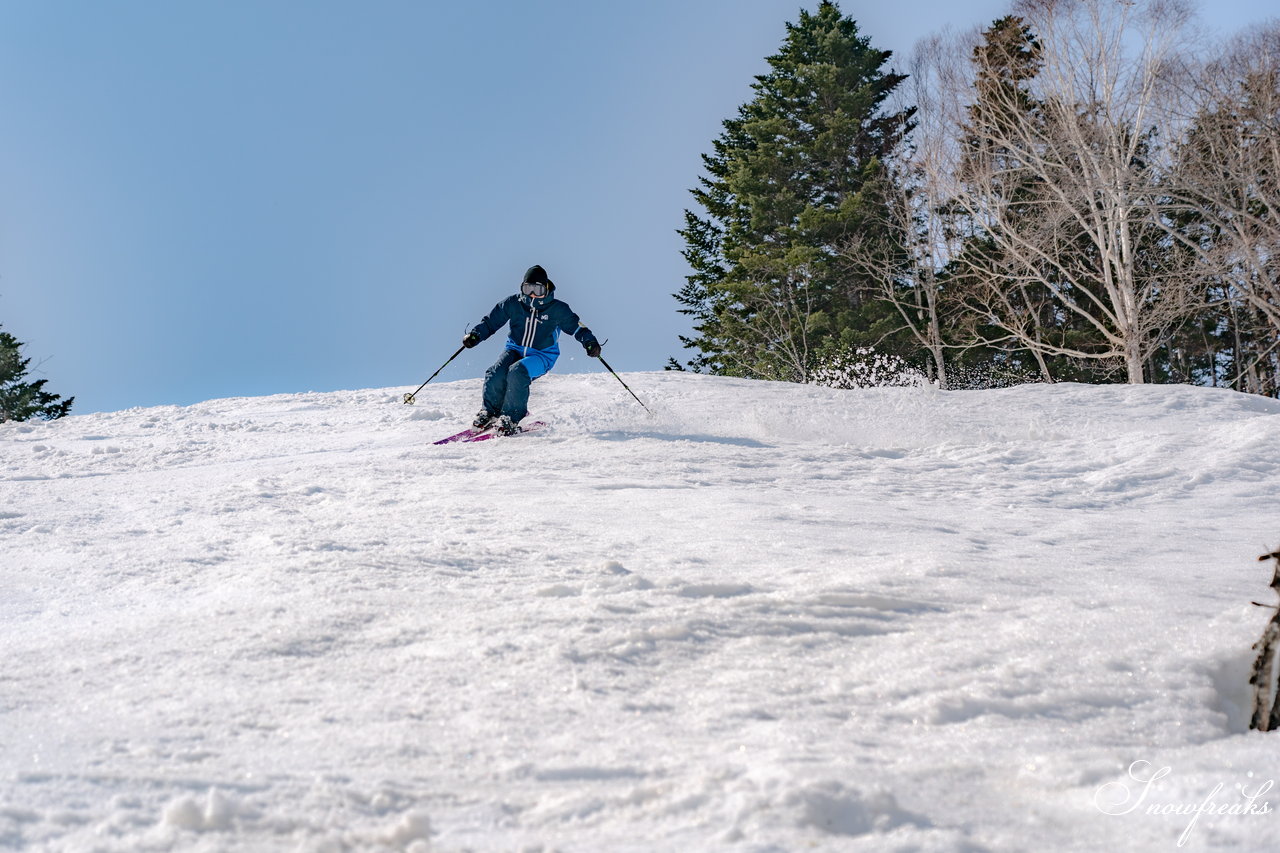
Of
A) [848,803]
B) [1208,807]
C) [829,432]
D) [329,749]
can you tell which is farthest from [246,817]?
[829,432]

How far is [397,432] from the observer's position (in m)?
8.18

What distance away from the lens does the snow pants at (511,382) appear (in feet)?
25.4

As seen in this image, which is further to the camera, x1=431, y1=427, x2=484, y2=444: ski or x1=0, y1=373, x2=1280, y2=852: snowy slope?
x1=431, y1=427, x2=484, y2=444: ski

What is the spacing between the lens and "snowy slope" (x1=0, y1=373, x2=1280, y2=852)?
68.6 inches

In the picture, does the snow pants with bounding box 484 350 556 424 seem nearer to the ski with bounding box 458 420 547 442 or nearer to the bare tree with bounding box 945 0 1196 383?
the ski with bounding box 458 420 547 442

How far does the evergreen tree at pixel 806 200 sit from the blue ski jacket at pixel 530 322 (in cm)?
1693

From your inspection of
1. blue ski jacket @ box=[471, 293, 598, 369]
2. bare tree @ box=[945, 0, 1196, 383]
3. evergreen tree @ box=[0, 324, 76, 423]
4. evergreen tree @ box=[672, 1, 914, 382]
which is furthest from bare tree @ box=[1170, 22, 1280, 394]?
evergreen tree @ box=[0, 324, 76, 423]

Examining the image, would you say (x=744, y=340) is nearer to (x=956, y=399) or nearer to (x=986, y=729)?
(x=956, y=399)

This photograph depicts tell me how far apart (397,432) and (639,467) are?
9.73 ft

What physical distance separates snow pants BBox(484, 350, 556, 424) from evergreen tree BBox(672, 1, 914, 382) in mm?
17137

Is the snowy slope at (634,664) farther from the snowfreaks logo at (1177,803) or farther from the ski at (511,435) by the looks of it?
the ski at (511,435)

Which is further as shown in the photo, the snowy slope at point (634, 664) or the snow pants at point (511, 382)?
the snow pants at point (511, 382)

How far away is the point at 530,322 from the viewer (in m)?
7.90

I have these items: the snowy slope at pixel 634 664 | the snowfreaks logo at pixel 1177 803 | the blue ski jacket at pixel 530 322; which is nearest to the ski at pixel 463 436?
the blue ski jacket at pixel 530 322
